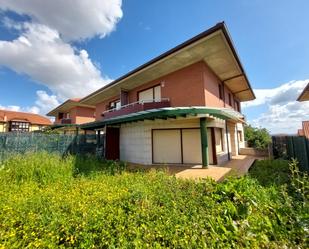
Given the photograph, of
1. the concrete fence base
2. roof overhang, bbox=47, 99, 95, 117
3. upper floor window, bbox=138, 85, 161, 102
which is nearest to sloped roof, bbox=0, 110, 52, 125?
roof overhang, bbox=47, 99, 95, 117

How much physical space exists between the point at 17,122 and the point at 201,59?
42.4 meters

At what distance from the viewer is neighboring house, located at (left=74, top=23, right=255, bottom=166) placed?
9.61 meters

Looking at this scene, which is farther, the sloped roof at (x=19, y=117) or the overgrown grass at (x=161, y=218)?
the sloped roof at (x=19, y=117)

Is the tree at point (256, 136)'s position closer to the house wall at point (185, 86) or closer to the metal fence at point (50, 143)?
the house wall at point (185, 86)

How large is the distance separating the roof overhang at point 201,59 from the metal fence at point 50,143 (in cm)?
547

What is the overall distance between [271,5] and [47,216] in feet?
36.4

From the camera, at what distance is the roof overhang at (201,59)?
8734 mm

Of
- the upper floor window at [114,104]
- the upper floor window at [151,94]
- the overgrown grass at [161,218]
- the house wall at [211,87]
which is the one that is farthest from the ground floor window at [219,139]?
the upper floor window at [114,104]

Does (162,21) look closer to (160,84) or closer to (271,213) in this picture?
(160,84)

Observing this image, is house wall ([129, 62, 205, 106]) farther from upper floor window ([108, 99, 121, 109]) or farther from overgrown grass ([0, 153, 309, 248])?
overgrown grass ([0, 153, 309, 248])

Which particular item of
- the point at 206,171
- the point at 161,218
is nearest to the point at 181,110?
the point at 206,171

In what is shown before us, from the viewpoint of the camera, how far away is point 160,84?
13.4 metres

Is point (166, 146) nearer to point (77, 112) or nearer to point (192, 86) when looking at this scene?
point (192, 86)

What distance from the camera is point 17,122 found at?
1451 inches
